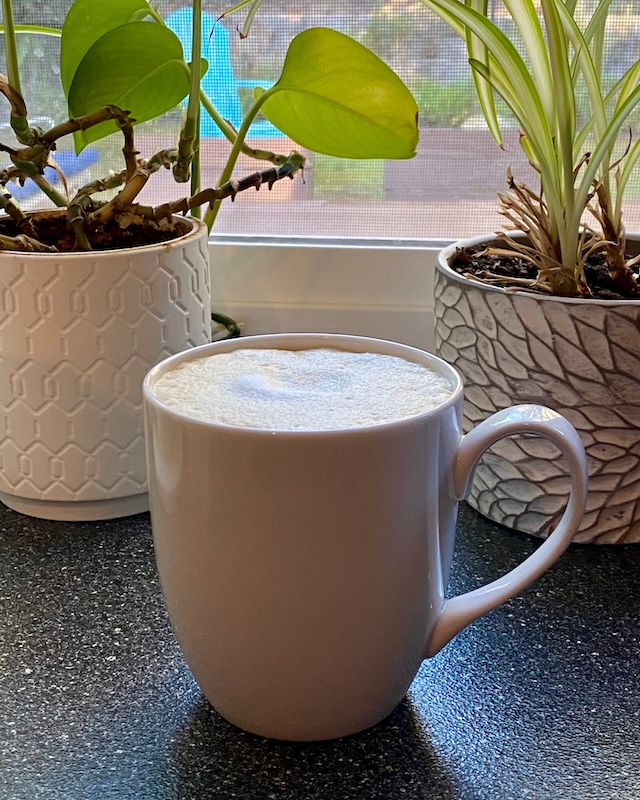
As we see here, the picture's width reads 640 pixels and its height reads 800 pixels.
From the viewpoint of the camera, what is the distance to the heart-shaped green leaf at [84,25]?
22.2 inches

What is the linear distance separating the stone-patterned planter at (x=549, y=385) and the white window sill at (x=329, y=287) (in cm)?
17

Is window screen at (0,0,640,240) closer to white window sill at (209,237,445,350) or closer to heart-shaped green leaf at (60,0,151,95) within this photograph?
white window sill at (209,237,445,350)

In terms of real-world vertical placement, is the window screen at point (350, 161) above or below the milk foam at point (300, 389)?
above

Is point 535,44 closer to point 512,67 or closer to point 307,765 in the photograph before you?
point 512,67

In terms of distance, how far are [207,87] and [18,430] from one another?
0.36 m

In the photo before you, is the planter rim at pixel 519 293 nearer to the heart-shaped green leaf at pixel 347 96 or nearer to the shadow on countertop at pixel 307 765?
the heart-shaped green leaf at pixel 347 96

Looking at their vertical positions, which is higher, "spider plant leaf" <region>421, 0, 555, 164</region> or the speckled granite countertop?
"spider plant leaf" <region>421, 0, 555, 164</region>

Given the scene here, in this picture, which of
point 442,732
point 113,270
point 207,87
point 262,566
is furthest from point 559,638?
point 207,87

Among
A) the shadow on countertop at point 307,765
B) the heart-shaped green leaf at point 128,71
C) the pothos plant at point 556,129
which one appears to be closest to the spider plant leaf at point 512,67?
the pothos plant at point 556,129

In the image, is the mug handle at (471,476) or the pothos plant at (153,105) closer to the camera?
the mug handle at (471,476)

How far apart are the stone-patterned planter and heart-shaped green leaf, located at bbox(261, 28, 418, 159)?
0.09 m

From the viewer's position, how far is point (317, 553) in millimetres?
330

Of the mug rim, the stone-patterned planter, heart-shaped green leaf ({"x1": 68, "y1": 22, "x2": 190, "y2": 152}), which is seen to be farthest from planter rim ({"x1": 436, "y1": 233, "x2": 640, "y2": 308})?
heart-shaped green leaf ({"x1": 68, "y1": 22, "x2": 190, "y2": 152})

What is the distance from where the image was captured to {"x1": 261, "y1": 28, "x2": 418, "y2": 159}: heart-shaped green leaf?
52 cm
